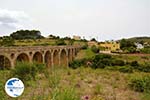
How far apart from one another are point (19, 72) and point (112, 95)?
8.29ft

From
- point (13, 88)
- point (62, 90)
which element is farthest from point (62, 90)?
point (13, 88)

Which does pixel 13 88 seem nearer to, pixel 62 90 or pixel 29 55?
pixel 62 90

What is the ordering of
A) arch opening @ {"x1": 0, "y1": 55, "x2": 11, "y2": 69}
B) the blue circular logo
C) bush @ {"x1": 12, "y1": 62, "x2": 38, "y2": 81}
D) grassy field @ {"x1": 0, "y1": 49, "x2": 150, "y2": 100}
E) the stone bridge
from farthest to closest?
the stone bridge
arch opening @ {"x1": 0, "y1": 55, "x2": 11, "y2": 69}
bush @ {"x1": 12, "y1": 62, "x2": 38, "y2": 81}
grassy field @ {"x1": 0, "y1": 49, "x2": 150, "y2": 100}
the blue circular logo

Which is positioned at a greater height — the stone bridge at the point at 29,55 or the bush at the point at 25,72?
the bush at the point at 25,72

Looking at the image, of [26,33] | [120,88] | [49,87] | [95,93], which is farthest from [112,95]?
[26,33]

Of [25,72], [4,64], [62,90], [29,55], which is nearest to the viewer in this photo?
[62,90]

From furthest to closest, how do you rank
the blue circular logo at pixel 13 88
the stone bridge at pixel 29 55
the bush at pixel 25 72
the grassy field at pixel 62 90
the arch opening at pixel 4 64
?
the stone bridge at pixel 29 55, the arch opening at pixel 4 64, the bush at pixel 25 72, the grassy field at pixel 62 90, the blue circular logo at pixel 13 88

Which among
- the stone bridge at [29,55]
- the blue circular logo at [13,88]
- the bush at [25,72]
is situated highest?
the blue circular logo at [13,88]

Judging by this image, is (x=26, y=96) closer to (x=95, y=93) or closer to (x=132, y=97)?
(x=95, y=93)

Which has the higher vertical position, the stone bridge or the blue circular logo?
the blue circular logo

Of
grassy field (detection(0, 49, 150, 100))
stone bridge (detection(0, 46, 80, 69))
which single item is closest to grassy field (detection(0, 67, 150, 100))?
grassy field (detection(0, 49, 150, 100))

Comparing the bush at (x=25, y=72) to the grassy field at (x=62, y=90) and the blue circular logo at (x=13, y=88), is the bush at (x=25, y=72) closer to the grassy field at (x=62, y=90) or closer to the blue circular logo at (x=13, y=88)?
the grassy field at (x=62, y=90)

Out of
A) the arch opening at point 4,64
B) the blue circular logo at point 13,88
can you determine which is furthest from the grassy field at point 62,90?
the arch opening at point 4,64

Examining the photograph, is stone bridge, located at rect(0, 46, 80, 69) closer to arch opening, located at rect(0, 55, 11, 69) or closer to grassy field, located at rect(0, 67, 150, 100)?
arch opening, located at rect(0, 55, 11, 69)
